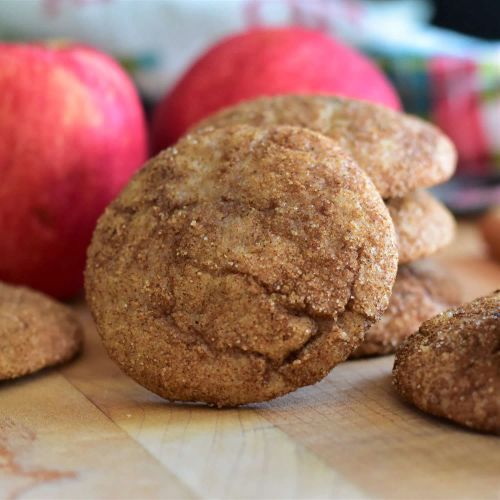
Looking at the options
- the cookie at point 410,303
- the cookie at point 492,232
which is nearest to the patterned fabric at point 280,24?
the cookie at point 492,232

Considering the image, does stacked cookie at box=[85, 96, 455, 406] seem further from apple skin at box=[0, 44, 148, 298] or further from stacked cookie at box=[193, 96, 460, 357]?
apple skin at box=[0, 44, 148, 298]

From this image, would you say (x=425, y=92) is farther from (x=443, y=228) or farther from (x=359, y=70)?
(x=443, y=228)

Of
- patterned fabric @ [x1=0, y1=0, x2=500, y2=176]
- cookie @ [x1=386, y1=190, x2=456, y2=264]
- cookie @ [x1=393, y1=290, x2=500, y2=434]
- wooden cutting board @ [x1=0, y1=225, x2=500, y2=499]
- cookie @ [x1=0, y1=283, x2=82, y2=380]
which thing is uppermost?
patterned fabric @ [x1=0, y1=0, x2=500, y2=176]

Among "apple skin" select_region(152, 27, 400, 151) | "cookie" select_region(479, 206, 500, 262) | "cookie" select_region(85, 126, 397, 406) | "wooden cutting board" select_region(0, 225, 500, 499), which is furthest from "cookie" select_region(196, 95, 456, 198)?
"cookie" select_region(479, 206, 500, 262)

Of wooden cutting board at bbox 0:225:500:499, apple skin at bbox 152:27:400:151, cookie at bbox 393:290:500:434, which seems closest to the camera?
wooden cutting board at bbox 0:225:500:499

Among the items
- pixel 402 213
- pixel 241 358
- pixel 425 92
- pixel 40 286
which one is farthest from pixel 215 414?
pixel 425 92

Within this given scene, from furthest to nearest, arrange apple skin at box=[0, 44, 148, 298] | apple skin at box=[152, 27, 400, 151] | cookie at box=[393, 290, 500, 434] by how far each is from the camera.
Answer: apple skin at box=[152, 27, 400, 151], apple skin at box=[0, 44, 148, 298], cookie at box=[393, 290, 500, 434]

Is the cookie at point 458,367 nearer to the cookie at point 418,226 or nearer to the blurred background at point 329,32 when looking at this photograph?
the cookie at point 418,226
